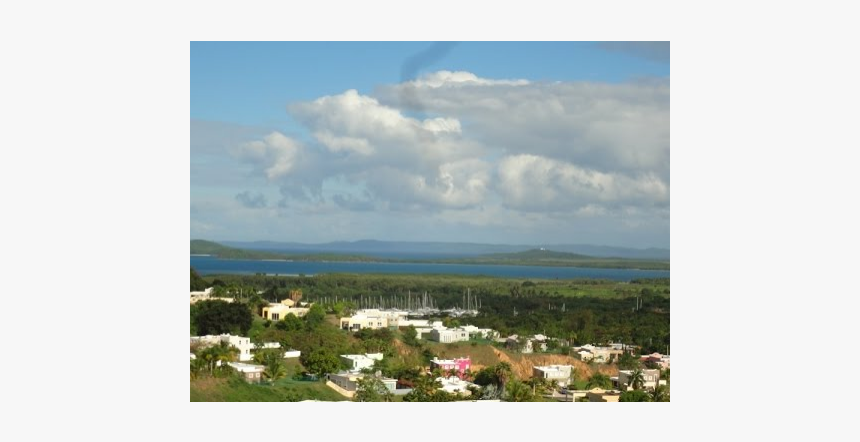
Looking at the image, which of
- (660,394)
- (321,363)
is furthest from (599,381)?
(321,363)

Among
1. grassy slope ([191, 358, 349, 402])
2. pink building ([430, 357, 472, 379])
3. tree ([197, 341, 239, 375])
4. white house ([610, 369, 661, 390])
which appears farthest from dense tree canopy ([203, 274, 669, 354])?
grassy slope ([191, 358, 349, 402])

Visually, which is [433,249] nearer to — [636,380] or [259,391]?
[259,391]

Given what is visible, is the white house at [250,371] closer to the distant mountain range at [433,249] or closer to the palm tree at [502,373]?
the distant mountain range at [433,249]

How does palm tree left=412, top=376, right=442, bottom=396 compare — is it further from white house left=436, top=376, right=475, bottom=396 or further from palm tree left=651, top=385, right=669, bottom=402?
palm tree left=651, top=385, right=669, bottom=402

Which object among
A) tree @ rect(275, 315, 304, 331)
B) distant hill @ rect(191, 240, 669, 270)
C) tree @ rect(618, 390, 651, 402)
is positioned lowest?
tree @ rect(618, 390, 651, 402)
